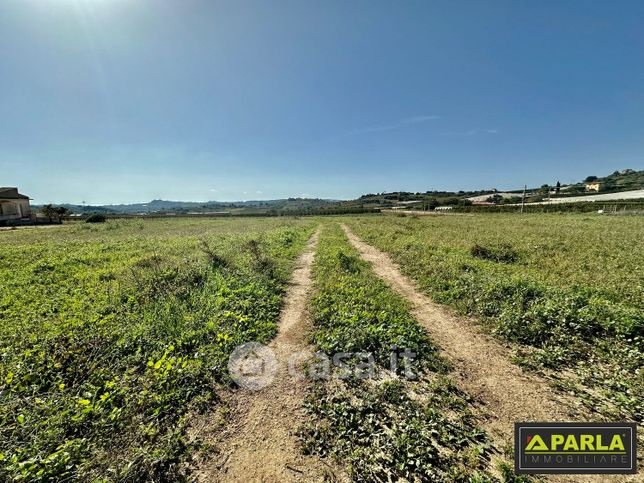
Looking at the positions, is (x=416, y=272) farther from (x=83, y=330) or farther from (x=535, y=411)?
(x=83, y=330)

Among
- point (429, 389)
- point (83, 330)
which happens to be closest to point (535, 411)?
point (429, 389)

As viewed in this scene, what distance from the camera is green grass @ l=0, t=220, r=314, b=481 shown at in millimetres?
3072

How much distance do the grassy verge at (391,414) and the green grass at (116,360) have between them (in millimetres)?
1855

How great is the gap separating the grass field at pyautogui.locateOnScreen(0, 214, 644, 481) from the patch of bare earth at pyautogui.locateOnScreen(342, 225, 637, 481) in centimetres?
23

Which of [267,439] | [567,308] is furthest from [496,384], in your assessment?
[267,439]

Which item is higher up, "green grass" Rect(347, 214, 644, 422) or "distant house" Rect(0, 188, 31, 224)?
"distant house" Rect(0, 188, 31, 224)

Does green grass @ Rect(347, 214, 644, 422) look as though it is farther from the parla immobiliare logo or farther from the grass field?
the parla immobiliare logo

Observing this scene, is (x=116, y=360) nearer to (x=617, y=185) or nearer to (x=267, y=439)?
(x=267, y=439)

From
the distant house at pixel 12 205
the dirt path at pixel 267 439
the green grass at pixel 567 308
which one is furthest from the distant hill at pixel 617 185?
the distant house at pixel 12 205

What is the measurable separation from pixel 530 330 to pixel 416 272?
16.3 feet

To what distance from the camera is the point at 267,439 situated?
343cm

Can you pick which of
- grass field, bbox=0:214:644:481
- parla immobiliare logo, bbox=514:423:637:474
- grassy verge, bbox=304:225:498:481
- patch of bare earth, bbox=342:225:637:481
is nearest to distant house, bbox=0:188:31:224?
grass field, bbox=0:214:644:481

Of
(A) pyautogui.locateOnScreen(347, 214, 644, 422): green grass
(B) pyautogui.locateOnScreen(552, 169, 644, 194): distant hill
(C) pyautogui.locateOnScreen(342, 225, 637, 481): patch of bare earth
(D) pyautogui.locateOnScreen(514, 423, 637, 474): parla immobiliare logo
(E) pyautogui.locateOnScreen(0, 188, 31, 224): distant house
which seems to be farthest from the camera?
(B) pyautogui.locateOnScreen(552, 169, 644, 194): distant hill

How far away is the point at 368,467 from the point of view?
9.69ft
